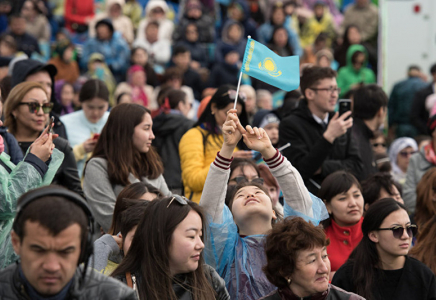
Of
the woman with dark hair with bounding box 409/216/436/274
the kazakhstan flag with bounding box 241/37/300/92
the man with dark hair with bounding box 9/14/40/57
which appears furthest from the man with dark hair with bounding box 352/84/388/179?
the man with dark hair with bounding box 9/14/40/57

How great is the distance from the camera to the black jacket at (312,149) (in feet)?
20.2

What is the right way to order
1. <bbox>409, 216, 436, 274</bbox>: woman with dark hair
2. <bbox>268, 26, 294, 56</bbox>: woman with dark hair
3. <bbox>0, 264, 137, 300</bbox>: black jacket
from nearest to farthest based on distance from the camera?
<bbox>0, 264, 137, 300</bbox>: black jacket
<bbox>409, 216, 436, 274</bbox>: woman with dark hair
<bbox>268, 26, 294, 56</bbox>: woman with dark hair

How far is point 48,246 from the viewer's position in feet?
9.37

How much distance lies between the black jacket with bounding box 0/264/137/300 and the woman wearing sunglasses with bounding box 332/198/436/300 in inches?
84.2

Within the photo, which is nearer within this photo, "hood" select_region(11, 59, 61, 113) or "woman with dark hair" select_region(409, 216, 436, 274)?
"woman with dark hair" select_region(409, 216, 436, 274)

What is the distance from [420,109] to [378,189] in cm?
609

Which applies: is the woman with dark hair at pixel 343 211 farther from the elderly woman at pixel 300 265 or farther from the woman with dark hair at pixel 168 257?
the woman with dark hair at pixel 168 257

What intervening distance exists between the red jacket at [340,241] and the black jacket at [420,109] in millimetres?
6559

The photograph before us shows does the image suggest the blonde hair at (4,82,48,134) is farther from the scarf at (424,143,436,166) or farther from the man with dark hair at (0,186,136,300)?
the scarf at (424,143,436,166)

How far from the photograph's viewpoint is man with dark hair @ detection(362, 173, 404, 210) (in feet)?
20.8

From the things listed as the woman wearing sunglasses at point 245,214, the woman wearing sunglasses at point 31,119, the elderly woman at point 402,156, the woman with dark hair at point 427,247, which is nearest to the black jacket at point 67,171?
the woman wearing sunglasses at point 31,119

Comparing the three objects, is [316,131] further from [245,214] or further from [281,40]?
[281,40]

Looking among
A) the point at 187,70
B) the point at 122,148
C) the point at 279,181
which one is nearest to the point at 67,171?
the point at 122,148

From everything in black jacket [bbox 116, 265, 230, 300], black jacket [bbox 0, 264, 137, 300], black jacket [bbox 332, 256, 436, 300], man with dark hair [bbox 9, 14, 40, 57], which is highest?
man with dark hair [bbox 9, 14, 40, 57]
